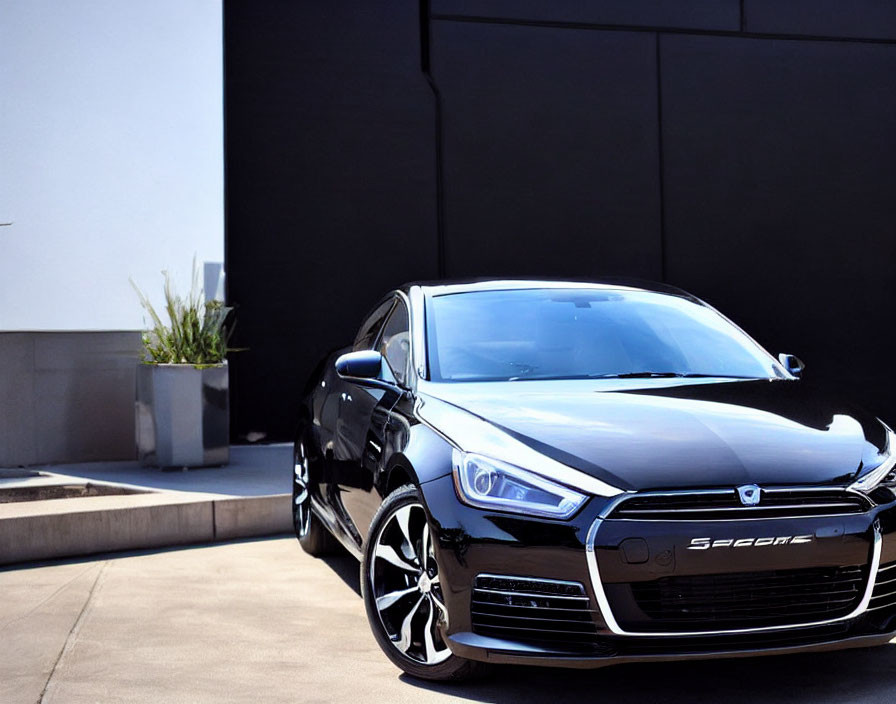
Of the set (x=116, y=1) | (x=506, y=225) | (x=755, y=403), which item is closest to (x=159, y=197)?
(x=116, y=1)

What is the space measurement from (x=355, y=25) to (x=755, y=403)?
286 inches

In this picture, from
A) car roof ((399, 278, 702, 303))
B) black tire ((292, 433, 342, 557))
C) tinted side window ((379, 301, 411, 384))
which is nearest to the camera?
tinted side window ((379, 301, 411, 384))

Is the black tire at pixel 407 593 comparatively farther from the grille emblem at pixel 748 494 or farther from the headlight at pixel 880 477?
the headlight at pixel 880 477

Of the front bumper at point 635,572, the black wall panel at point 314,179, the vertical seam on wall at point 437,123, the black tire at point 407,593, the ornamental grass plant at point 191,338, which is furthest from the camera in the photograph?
the vertical seam on wall at point 437,123

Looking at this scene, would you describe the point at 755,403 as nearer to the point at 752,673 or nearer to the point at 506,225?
the point at 752,673

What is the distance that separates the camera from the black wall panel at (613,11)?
1101 centimetres

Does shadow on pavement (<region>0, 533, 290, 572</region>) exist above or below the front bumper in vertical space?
below

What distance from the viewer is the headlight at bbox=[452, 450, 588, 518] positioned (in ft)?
11.8

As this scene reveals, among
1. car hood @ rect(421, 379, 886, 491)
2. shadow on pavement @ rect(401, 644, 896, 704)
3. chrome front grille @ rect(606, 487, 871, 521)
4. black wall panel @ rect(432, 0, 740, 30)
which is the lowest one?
shadow on pavement @ rect(401, 644, 896, 704)

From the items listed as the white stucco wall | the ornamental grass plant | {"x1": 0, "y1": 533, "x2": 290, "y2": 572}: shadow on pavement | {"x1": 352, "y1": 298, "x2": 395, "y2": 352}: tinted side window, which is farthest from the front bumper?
the white stucco wall

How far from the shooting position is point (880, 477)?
3.85 metres

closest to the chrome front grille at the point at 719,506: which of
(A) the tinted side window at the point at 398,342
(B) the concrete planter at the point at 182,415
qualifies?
(A) the tinted side window at the point at 398,342

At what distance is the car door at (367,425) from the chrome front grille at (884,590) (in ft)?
5.70

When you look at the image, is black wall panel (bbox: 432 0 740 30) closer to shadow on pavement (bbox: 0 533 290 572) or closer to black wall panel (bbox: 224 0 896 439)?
black wall panel (bbox: 224 0 896 439)
